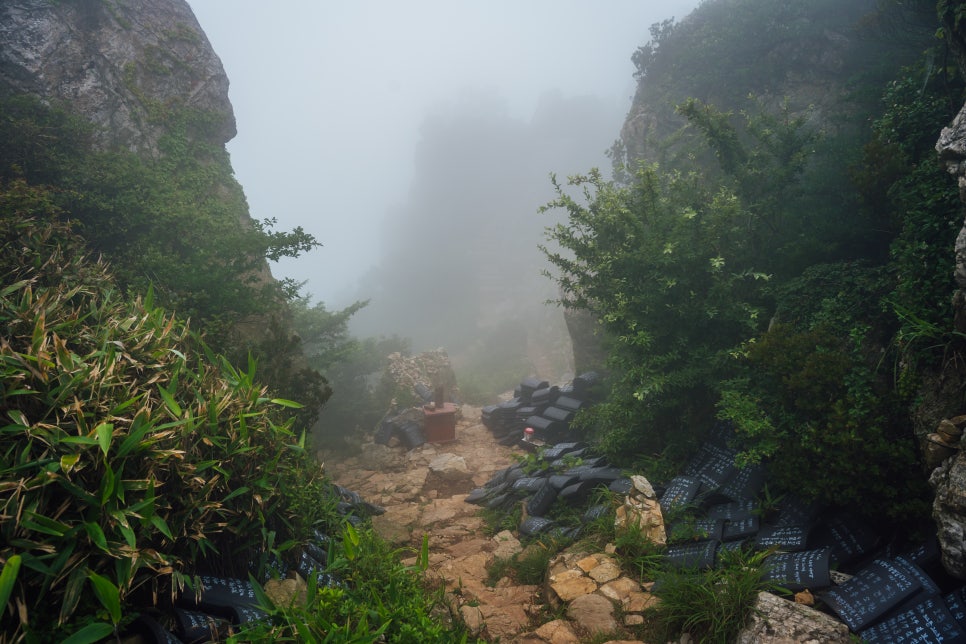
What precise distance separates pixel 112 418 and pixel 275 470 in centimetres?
180

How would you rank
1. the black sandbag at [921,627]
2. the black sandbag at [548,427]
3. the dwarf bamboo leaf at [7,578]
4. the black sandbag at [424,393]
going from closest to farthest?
the dwarf bamboo leaf at [7,578] → the black sandbag at [921,627] → the black sandbag at [548,427] → the black sandbag at [424,393]

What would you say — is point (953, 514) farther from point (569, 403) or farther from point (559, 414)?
point (569, 403)

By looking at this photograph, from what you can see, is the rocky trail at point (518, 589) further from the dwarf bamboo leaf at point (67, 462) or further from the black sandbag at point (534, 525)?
the dwarf bamboo leaf at point (67, 462)

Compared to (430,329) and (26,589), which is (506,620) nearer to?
(26,589)

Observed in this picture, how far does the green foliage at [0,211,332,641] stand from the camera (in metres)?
2.95

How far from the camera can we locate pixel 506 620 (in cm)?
486

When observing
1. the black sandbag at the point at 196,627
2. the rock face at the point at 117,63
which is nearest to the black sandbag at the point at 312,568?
the black sandbag at the point at 196,627

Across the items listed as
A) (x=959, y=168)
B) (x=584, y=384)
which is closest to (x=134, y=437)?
(x=959, y=168)

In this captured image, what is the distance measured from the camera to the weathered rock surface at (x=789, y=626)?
3617mm

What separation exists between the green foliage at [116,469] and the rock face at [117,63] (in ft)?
33.3

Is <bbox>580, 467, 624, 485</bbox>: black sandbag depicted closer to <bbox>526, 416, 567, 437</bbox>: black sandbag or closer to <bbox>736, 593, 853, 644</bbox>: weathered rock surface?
<bbox>736, 593, 853, 644</bbox>: weathered rock surface

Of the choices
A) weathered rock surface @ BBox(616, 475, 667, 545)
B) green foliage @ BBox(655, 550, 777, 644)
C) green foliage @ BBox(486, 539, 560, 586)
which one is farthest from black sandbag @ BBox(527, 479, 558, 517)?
green foliage @ BBox(655, 550, 777, 644)

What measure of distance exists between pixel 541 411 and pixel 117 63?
16489mm

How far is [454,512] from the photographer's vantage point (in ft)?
27.9
